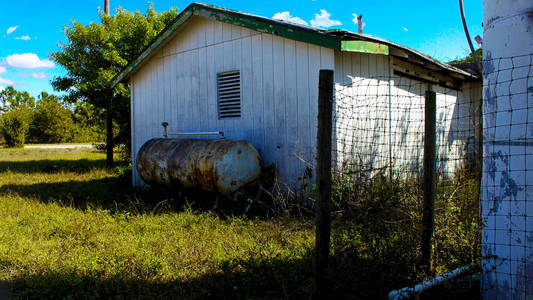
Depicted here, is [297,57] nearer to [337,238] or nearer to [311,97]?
[311,97]

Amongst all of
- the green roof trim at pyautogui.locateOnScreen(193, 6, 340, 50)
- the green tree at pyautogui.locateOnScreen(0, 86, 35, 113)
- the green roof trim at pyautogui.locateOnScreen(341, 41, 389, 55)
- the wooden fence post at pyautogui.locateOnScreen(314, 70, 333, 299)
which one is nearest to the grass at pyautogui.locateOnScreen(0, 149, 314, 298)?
the wooden fence post at pyautogui.locateOnScreen(314, 70, 333, 299)

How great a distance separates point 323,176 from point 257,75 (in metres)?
5.05

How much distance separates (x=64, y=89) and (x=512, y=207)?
1511cm

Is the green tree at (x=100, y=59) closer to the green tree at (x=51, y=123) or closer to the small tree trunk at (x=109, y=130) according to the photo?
the small tree trunk at (x=109, y=130)

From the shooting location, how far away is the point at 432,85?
9680 mm

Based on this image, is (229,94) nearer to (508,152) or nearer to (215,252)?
(215,252)

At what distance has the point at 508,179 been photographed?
117 inches

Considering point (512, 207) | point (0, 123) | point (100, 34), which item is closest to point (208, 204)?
point (512, 207)

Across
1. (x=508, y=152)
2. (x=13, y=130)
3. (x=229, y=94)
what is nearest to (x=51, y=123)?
(x=13, y=130)

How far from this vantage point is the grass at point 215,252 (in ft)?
11.7

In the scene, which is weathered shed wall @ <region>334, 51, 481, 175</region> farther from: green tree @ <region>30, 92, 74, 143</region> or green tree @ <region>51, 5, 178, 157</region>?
green tree @ <region>30, 92, 74, 143</region>

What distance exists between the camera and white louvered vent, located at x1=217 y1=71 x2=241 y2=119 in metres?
8.21

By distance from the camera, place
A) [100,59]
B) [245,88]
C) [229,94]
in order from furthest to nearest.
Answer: [100,59] < [229,94] < [245,88]

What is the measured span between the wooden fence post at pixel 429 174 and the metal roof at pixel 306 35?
2831 millimetres
